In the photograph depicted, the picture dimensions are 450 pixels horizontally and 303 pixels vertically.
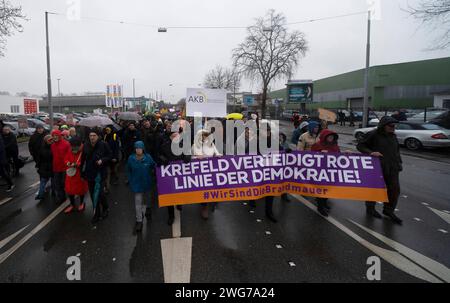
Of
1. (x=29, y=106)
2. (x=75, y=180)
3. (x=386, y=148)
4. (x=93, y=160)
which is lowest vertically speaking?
(x=75, y=180)

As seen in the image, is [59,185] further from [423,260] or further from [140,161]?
[423,260]

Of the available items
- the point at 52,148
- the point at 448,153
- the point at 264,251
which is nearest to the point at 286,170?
the point at 264,251

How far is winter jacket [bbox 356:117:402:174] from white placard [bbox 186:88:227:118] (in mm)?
4606

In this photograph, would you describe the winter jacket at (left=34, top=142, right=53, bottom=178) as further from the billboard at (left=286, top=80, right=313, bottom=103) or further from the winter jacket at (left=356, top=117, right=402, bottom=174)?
the billboard at (left=286, top=80, right=313, bottom=103)

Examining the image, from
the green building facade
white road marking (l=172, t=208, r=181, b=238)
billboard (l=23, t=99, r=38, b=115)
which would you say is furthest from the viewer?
billboard (l=23, t=99, r=38, b=115)

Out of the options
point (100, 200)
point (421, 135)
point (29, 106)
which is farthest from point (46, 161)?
point (29, 106)

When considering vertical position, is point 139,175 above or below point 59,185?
above

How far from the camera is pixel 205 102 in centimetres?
922

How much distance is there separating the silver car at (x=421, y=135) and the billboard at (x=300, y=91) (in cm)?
2624

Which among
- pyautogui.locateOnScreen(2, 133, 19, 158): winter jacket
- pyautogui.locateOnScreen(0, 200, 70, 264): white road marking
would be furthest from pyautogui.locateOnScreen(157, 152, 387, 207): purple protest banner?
pyautogui.locateOnScreen(2, 133, 19, 158): winter jacket

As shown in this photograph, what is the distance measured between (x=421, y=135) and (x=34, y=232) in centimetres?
1718

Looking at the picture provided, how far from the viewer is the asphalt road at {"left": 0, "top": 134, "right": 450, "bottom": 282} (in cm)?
379

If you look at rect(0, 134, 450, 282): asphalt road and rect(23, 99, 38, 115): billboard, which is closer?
rect(0, 134, 450, 282): asphalt road

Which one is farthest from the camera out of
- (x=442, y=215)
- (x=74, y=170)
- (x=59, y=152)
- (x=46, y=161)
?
(x=46, y=161)
